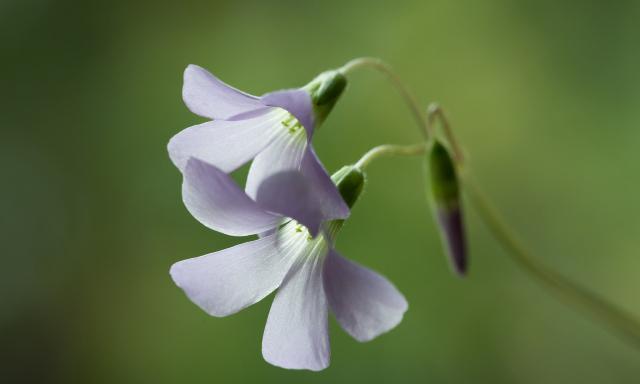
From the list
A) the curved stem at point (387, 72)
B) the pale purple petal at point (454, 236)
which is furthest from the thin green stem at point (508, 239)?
the pale purple petal at point (454, 236)

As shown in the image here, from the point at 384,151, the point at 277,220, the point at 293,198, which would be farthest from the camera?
the point at 384,151

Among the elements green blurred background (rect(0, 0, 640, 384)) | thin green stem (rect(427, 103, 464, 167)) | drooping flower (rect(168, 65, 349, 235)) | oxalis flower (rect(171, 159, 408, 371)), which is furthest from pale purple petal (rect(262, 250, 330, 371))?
green blurred background (rect(0, 0, 640, 384))

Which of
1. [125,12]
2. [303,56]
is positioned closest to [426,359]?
[303,56]

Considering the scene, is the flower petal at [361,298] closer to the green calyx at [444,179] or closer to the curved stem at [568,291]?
the green calyx at [444,179]

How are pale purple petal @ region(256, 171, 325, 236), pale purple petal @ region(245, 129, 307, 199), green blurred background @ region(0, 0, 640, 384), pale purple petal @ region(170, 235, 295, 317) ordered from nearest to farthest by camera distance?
pale purple petal @ region(256, 171, 325, 236) → pale purple petal @ region(170, 235, 295, 317) → pale purple petal @ region(245, 129, 307, 199) → green blurred background @ region(0, 0, 640, 384)

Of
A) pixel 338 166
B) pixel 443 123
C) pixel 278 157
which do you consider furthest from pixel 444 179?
pixel 338 166

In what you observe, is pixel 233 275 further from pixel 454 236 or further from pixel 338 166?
pixel 338 166

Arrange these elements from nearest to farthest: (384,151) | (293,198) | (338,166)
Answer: (293,198)
(384,151)
(338,166)

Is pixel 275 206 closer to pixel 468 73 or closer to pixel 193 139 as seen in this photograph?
pixel 193 139

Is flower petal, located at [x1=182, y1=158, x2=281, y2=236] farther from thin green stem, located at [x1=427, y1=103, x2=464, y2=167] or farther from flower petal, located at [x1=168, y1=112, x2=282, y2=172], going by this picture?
thin green stem, located at [x1=427, y1=103, x2=464, y2=167]
